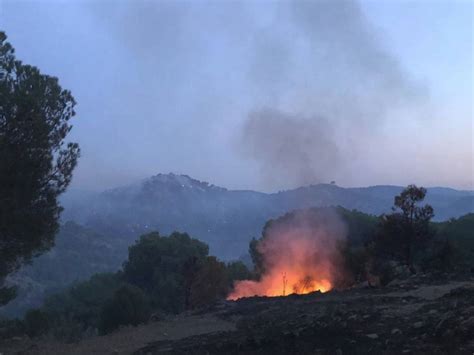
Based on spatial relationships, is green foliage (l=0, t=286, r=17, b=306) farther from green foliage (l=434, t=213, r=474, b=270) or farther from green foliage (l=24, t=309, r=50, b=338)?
green foliage (l=434, t=213, r=474, b=270)

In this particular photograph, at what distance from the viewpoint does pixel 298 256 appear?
31578 millimetres

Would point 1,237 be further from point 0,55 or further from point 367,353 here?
point 367,353

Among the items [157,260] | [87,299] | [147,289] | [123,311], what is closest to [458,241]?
[157,260]

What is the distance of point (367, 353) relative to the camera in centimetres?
787

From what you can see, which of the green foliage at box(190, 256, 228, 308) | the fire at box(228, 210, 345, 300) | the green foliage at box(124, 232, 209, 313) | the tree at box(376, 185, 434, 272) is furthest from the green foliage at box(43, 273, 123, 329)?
the tree at box(376, 185, 434, 272)

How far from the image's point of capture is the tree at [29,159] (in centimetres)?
1413

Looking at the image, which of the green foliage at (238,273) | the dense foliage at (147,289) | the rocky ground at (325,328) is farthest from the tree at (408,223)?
the green foliage at (238,273)

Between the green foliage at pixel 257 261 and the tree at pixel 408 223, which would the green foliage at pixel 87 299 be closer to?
the green foliage at pixel 257 261

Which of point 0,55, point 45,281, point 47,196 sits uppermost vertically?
point 0,55

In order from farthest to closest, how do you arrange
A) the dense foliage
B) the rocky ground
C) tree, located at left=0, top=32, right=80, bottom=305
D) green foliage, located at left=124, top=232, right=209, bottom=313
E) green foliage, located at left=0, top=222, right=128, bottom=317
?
green foliage, located at left=0, top=222, right=128, bottom=317 < green foliage, located at left=124, top=232, right=209, bottom=313 < the dense foliage < tree, located at left=0, top=32, right=80, bottom=305 < the rocky ground

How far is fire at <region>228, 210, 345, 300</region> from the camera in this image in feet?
95.5

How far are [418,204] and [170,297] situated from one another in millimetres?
18338

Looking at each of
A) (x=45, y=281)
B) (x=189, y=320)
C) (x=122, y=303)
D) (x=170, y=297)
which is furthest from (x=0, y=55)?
(x=45, y=281)

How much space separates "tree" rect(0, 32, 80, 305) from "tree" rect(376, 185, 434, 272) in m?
16.3
